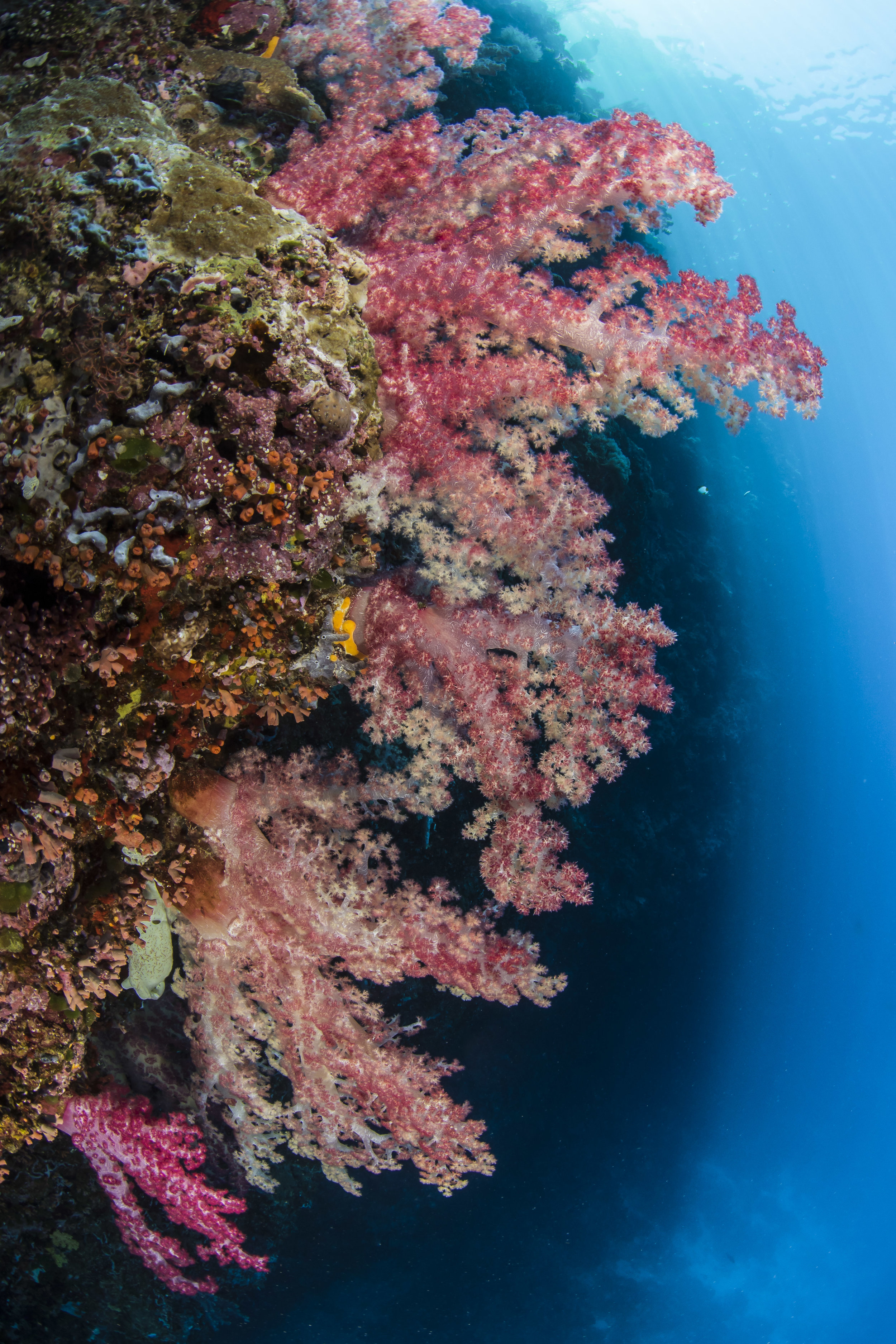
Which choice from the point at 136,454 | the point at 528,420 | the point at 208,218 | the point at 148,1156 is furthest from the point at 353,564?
the point at 148,1156

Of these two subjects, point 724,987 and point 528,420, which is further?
point 724,987

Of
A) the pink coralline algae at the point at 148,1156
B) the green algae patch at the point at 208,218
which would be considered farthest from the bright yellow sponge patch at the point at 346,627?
the pink coralline algae at the point at 148,1156

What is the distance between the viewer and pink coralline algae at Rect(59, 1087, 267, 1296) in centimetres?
431

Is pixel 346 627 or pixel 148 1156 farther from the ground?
pixel 346 627

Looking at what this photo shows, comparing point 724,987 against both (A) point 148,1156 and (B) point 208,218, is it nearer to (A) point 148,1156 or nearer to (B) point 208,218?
(A) point 148,1156

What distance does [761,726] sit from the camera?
30.5 ft

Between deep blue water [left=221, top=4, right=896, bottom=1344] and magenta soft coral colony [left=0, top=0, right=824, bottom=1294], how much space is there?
14.3 feet

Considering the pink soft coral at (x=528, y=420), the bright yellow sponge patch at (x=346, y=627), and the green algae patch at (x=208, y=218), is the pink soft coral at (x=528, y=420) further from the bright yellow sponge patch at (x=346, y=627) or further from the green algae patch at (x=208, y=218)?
the green algae patch at (x=208, y=218)

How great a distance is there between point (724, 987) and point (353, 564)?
10.3 m

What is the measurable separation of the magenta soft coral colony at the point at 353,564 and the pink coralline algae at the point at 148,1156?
1.19 metres

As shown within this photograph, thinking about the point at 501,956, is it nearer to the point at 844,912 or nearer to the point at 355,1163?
the point at 355,1163

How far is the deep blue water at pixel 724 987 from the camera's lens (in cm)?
755

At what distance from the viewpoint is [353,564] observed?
8.53 feet

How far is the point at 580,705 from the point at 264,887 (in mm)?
2014
